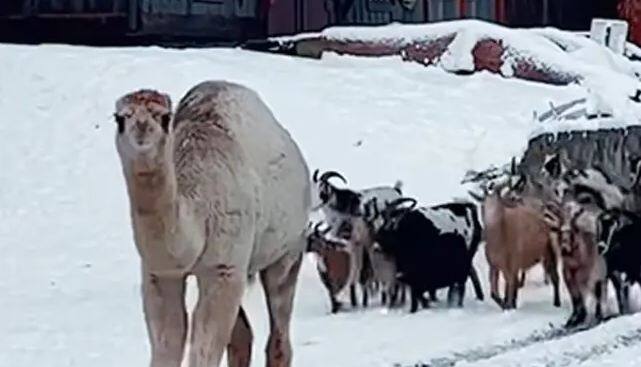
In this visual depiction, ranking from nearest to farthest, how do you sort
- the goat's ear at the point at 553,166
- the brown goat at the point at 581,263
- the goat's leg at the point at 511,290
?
1. the brown goat at the point at 581,263
2. the goat's leg at the point at 511,290
3. the goat's ear at the point at 553,166

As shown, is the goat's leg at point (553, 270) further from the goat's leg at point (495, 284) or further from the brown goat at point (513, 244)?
the goat's leg at point (495, 284)

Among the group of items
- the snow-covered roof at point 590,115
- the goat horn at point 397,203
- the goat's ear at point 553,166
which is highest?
the snow-covered roof at point 590,115

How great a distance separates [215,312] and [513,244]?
16.4ft

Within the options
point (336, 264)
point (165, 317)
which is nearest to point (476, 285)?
point (336, 264)

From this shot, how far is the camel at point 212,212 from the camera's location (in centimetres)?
743

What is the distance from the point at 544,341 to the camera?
11.4 metres

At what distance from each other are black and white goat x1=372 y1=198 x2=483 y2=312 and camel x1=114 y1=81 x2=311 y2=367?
336 centimetres

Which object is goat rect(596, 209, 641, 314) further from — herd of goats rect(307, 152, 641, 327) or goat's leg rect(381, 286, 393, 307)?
goat's leg rect(381, 286, 393, 307)

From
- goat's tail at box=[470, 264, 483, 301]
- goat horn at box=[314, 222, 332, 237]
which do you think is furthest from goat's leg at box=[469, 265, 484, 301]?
goat horn at box=[314, 222, 332, 237]

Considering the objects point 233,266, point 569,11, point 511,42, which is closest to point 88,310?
point 233,266

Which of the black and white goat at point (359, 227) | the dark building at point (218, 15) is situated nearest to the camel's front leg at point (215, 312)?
the black and white goat at point (359, 227)

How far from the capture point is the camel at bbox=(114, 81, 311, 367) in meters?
7.43

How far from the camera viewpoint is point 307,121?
64.0 ft

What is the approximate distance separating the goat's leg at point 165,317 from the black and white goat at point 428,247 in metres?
4.81
